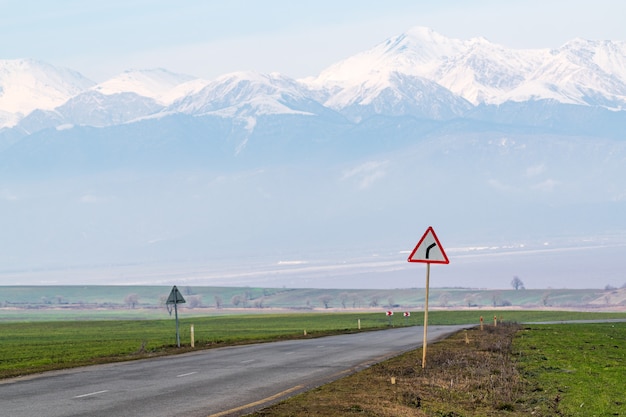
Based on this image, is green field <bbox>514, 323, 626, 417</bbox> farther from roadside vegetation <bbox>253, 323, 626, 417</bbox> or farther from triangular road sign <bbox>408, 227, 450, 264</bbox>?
triangular road sign <bbox>408, 227, 450, 264</bbox>

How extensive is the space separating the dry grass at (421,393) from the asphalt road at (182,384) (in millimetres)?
967

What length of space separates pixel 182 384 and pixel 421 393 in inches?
Result: 251

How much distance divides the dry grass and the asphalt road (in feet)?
3.17

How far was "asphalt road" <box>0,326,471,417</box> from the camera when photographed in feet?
80.5

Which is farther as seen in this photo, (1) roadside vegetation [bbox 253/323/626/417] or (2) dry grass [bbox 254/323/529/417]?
(1) roadside vegetation [bbox 253/323/626/417]

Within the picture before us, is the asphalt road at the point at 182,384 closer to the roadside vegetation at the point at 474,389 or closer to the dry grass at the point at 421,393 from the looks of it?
the dry grass at the point at 421,393

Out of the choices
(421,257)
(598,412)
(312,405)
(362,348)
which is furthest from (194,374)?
(362,348)

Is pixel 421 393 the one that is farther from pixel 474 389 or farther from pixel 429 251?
pixel 429 251

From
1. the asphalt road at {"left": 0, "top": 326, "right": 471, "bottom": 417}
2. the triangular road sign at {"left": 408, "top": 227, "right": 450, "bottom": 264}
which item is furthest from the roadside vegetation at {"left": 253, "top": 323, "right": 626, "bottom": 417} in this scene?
the triangular road sign at {"left": 408, "top": 227, "right": 450, "bottom": 264}

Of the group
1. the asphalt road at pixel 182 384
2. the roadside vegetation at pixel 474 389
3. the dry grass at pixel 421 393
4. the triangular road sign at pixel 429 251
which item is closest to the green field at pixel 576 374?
the roadside vegetation at pixel 474 389

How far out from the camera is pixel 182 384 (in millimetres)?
30125

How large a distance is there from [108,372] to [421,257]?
34.6 feet

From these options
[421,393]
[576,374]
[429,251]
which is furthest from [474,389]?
[576,374]

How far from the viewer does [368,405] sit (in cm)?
2502
